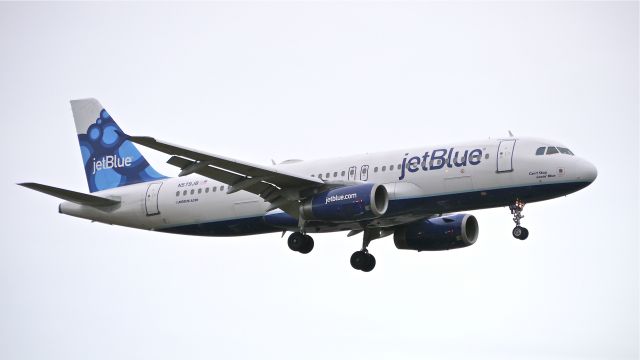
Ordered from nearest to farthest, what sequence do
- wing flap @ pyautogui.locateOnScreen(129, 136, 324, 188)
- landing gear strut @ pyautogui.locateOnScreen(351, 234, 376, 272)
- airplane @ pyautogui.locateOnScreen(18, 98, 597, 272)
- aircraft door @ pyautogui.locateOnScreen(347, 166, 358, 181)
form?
wing flap @ pyautogui.locateOnScreen(129, 136, 324, 188) < airplane @ pyautogui.locateOnScreen(18, 98, 597, 272) < aircraft door @ pyautogui.locateOnScreen(347, 166, 358, 181) < landing gear strut @ pyautogui.locateOnScreen(351, 234, 376, 272)

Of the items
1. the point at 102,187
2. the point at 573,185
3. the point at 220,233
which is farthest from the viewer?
the point at 102,187

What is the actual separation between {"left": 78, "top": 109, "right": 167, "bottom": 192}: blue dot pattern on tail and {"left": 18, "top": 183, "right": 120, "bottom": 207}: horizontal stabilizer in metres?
1.63

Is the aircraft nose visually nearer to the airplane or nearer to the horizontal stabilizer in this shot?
the airplane

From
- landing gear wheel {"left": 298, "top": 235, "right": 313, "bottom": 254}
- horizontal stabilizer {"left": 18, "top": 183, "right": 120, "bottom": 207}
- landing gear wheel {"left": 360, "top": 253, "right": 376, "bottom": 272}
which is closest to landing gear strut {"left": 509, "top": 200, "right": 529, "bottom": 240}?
landing gear wheel {"left": 360, "top": 253, "right": 376, "bottom": 272}

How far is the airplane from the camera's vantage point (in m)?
40.5

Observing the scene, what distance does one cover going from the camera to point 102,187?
4944 centimetres

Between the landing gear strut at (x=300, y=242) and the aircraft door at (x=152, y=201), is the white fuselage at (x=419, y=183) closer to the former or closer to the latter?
the aircraft door at (x=152, y=201)

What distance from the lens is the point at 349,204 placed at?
134 feet

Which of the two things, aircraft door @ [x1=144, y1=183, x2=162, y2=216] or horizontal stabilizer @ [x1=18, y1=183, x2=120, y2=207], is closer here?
horizontal stabilizer @ [x1=18, y1=183, x2=120, y2=207]

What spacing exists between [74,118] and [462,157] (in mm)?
18742

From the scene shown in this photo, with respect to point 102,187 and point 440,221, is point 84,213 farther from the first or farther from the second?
point 440,221

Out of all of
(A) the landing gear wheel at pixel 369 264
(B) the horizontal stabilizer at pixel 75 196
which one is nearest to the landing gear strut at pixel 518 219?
(A) the landing gear wheel at pixel 369 264

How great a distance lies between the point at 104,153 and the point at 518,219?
18.5 m

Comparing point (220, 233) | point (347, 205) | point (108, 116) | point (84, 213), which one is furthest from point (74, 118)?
point (347, 205)
